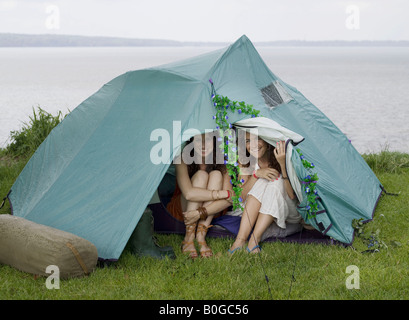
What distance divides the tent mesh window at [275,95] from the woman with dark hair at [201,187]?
0.58 meters

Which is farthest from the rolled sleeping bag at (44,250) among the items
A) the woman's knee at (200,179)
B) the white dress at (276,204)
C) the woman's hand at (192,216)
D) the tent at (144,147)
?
the white dress at (276,204)

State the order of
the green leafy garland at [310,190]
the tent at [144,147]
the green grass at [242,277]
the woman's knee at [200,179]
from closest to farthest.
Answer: the green grass at [242,277], the tent at [144,147], the green leafy garland at [310,190], the woman's knee at [200,179]

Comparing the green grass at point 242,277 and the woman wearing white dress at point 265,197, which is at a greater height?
the woman wearing white dress at point 265,197

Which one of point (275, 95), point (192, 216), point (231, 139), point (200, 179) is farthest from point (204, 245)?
point (275, 95)

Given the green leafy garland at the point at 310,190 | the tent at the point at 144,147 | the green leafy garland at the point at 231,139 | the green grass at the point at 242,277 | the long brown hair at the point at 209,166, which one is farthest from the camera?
the long brown hair at the point at 209,166

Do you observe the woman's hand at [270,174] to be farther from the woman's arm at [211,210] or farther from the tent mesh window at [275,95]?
the tent mesh window at [275,95]

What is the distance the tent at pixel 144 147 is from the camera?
3611mm

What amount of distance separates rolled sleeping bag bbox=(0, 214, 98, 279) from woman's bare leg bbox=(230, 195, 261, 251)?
1029 millimetres

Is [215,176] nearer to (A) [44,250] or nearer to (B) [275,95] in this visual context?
(B) [275,95]

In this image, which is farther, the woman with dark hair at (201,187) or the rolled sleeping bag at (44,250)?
the woman with dark hair at (201,187)

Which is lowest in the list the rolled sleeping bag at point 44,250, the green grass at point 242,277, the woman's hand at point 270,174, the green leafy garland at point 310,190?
the green grass at point 242,277

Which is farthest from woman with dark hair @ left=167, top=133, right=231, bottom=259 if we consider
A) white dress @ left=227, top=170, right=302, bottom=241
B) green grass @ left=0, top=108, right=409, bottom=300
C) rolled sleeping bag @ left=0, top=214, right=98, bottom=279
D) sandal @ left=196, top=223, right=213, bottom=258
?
rolled sleeping bag @ left=0, top=214, right=98, bottom=279

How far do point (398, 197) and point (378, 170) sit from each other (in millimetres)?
1037
